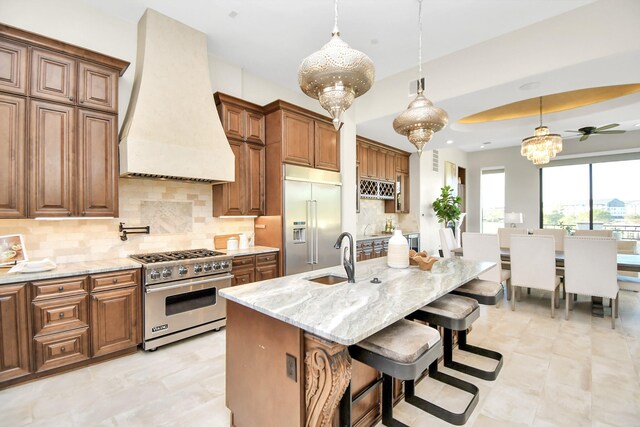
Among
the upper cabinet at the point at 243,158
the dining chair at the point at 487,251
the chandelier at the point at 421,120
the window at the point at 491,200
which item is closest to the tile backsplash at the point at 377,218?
the dining chair at the point at 487,251

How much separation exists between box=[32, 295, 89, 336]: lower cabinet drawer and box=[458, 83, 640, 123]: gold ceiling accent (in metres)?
6.51

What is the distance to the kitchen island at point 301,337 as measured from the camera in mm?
1322

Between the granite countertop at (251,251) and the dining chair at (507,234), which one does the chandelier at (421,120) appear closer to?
the granite countertop at (251,251)

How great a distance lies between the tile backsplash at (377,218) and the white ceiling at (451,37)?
2.62 metres

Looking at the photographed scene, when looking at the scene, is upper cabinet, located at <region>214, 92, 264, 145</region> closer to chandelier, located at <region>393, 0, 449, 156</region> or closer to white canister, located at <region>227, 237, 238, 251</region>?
white canister, located at <region>227, 237, 238, 251</region>

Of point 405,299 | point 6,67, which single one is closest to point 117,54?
point 6,67

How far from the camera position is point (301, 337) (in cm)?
140

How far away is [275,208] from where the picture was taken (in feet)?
13.0

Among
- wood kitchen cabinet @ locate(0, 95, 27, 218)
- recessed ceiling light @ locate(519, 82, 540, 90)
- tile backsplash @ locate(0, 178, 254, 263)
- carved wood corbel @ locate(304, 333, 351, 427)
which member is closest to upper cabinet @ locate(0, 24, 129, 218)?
wood kitchen cabinet @ locate(0, 95, 27, 218)

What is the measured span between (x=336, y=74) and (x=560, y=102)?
566 cm

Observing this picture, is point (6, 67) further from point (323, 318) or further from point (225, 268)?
point (323, 318)

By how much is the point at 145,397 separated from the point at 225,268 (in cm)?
142

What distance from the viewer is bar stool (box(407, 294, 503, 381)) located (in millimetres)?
1845

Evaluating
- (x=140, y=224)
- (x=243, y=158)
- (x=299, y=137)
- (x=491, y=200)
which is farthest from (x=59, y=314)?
(x=491, y=200)
